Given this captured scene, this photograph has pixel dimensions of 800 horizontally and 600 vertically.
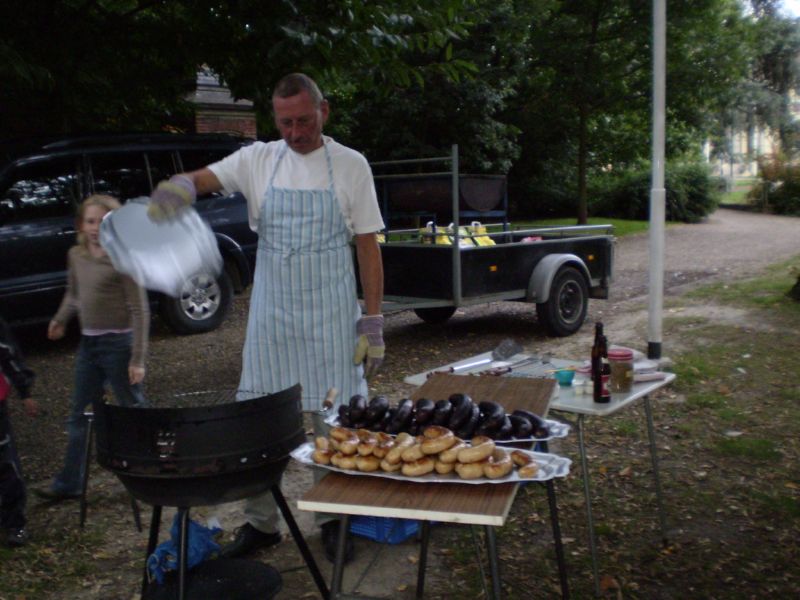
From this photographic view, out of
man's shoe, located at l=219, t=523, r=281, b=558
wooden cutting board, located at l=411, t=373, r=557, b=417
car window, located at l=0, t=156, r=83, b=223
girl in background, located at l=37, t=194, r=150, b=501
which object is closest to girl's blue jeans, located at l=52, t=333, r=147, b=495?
girl in background, located at l=37, t=194, r=150, b=501

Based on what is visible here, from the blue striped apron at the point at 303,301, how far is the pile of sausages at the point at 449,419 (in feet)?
2.35

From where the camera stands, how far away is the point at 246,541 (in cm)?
393

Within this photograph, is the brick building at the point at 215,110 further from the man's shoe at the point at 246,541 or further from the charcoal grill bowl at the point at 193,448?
the charcoal grill bowl at the point at 193,448

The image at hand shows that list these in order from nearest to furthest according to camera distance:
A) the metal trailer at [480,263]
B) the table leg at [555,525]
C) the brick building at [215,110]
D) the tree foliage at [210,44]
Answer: the table leg at [555,525] < the tree foliage at [210,44] < the metal trailer at [480,263] < the brick building at [215,110]

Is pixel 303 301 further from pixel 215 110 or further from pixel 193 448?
pixel 215 110

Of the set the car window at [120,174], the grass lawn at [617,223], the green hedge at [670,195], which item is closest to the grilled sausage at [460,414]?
the car window at [120,174]

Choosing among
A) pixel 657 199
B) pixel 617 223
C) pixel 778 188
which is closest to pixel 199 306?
pixel 657 199

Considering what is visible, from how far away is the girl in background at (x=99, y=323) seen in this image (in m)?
4.34

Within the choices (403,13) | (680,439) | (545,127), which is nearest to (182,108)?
(403,13)

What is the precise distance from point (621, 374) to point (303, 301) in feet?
4.94

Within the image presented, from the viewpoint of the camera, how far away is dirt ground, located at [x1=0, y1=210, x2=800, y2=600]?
3.92 meters

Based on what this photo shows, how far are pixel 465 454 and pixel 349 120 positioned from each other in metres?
18.8

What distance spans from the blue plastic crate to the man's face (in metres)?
1.86

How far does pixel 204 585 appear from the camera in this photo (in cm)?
331
